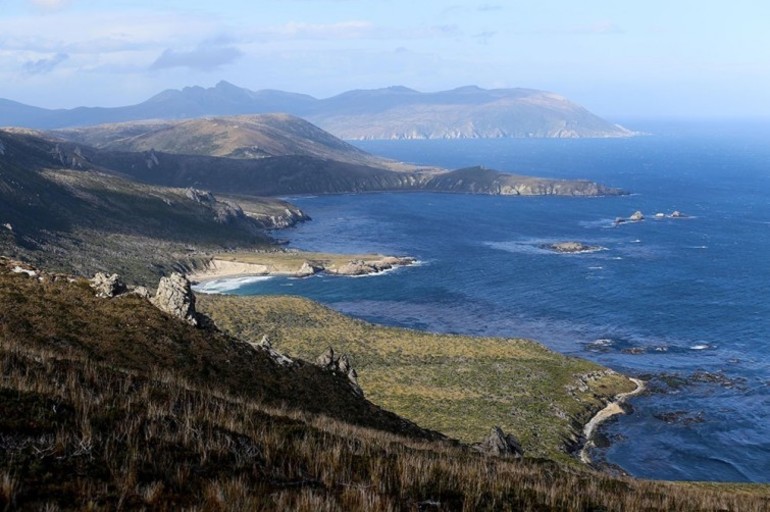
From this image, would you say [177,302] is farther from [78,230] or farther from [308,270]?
[78,230]

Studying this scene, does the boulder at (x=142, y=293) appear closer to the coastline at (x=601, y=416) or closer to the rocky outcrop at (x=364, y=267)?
the coastline at (x=601, y=416)

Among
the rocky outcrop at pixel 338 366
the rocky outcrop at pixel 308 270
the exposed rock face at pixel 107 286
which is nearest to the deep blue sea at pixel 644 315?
the rocky outcrop at pixel 308 270

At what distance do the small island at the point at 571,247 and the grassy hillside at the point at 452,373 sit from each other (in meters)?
89.9

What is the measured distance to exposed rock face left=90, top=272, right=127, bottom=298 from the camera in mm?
37219

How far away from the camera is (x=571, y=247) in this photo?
189 metres

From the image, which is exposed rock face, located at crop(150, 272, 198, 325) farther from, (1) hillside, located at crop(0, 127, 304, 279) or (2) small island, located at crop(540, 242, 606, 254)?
(2) small island, located at crop(540, 242, 606, 254)

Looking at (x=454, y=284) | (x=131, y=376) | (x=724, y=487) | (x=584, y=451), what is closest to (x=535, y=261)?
(x=454, y=284)

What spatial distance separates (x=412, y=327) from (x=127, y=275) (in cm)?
6375

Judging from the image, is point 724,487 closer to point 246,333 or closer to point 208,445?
point 208,445

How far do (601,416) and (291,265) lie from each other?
10582 centimetres

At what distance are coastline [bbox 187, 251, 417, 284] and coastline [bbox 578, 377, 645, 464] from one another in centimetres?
8694

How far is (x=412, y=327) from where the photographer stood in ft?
394

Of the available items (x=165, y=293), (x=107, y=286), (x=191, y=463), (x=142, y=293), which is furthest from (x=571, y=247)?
(x=191, y=463)

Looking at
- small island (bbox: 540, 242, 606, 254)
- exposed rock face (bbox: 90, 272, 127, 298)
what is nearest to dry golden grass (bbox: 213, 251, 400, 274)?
small island (bbox: 540, 242, 606, 254)
